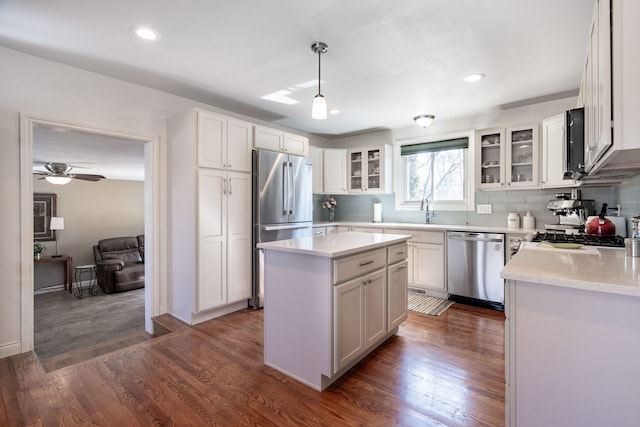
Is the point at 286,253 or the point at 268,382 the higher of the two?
the point at 286,253

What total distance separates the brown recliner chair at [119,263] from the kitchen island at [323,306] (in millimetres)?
5210

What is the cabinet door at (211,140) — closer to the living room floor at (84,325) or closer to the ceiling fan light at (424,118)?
the living room floor at (84,325)

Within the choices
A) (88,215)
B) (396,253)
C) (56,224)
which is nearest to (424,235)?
(396,253)

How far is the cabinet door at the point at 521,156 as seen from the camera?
361cm

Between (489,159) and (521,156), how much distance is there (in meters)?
0.35

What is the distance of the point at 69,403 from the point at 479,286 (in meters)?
3.83

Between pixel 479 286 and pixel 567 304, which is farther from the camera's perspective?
pixel 479 286

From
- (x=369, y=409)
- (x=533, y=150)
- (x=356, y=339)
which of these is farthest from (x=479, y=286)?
(x=369, y=409)

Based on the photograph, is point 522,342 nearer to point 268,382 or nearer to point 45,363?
point 268,382

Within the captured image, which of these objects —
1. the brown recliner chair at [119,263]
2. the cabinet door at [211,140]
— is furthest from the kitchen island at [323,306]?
the brown recliner chair at [119,263]

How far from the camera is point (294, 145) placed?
4.08 metres

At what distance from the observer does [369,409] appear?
1792mm

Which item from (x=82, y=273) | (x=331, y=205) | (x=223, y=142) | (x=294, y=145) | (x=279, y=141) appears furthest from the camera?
(x=82, y=273)

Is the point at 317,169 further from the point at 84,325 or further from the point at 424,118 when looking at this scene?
the point at 84,325
